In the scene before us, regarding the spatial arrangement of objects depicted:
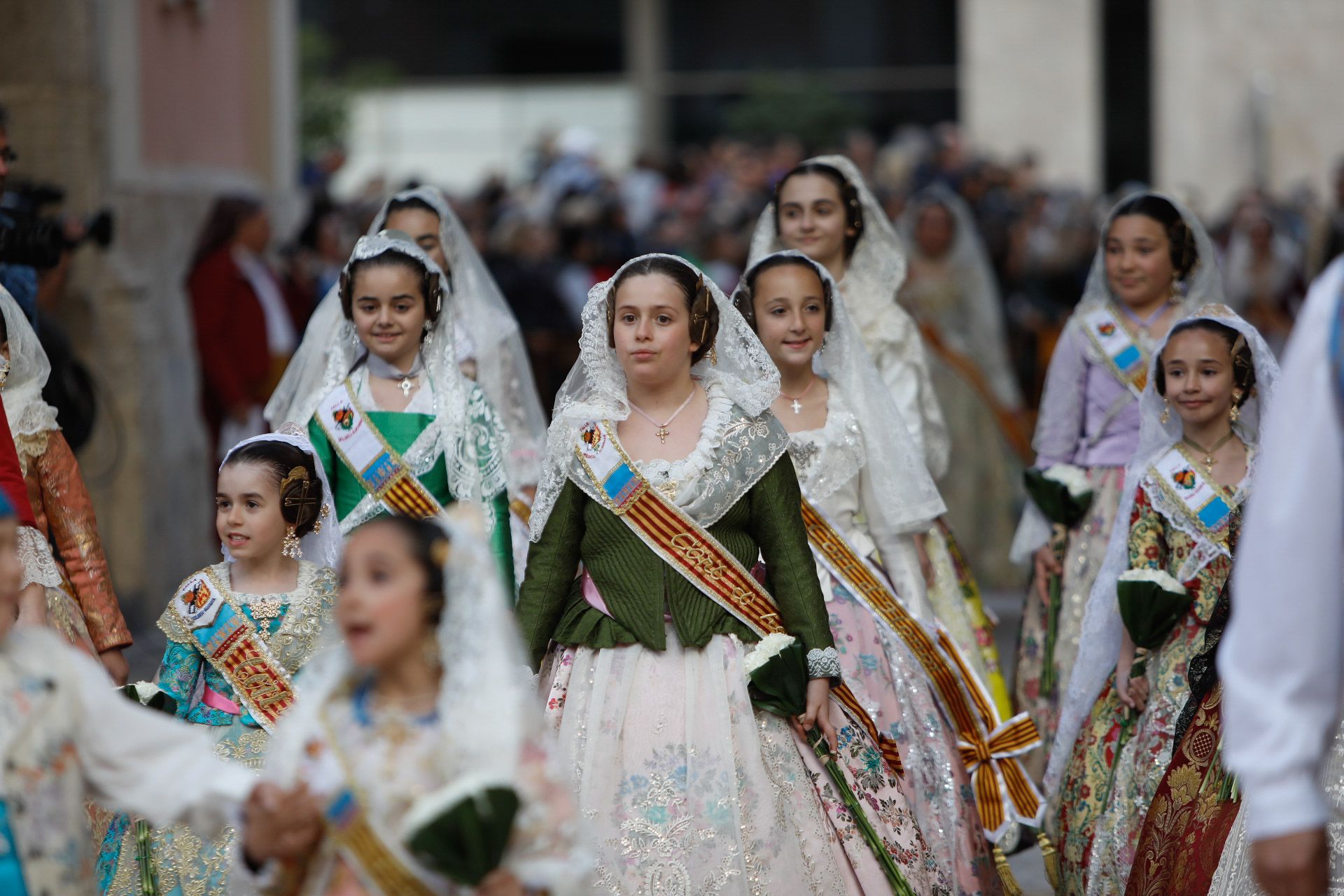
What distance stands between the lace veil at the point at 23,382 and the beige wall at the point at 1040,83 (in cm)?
2038

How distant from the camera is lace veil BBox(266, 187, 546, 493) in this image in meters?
5.77

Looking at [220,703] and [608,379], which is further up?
[608,379]

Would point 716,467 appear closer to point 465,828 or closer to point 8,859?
point 465,828

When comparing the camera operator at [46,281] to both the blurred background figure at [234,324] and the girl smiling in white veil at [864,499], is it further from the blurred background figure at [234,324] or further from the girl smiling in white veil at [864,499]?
the blurred background figure at [234,324]

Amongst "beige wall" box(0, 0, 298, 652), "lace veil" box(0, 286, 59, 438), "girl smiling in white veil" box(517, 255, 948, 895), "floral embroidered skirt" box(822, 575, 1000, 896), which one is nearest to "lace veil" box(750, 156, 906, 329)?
"floral embroidered skirt" box(822, 575, 1000, 896)

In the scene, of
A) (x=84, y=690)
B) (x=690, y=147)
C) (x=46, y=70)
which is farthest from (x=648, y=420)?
(x=690, y=147)

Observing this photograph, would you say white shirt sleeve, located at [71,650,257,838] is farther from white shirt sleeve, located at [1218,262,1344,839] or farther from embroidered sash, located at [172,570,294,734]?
white shirt sleeve, located at [1218,262,1344,839]

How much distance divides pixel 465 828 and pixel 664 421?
5.86 feet

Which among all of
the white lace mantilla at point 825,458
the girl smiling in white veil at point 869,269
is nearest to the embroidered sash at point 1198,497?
the white lace mantilla at point 825,458

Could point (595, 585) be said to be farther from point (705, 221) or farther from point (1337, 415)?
point (705, 221)

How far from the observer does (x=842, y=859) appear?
4.43m

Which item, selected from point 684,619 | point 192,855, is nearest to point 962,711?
point 684,619

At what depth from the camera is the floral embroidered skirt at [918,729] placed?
5000mm

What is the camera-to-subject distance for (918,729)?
201 inches
